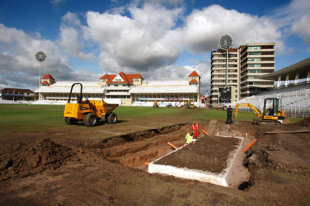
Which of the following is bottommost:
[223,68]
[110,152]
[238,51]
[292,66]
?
[110,152]

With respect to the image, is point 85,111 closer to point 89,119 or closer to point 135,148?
point 89,119

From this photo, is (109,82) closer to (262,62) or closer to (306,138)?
(262,62)

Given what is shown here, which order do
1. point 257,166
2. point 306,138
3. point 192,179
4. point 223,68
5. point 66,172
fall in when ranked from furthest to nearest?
point 223,68 < point 306,138 < point 257,166 < point 192,179 < point 66,172

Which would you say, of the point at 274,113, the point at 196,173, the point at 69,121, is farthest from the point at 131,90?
→ the point at 196,173

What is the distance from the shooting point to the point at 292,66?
134 ft

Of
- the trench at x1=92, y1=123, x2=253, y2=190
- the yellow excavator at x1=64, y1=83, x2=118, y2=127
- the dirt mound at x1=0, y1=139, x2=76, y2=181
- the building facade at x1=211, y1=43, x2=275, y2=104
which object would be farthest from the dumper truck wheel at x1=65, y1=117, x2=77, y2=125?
the building facade at x1=211, y1=43, x2=275, y2=104

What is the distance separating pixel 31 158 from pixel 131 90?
78613 mm

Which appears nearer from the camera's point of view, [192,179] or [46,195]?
[46,195]

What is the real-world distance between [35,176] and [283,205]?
18.8 ft

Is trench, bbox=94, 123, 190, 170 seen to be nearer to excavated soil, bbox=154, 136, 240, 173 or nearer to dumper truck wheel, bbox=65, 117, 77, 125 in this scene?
excavated soil, bbox=154, 136, 240, 173

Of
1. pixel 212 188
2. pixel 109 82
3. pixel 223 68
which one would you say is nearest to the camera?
pixel 212 188

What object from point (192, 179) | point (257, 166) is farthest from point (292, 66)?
point (192, 179)

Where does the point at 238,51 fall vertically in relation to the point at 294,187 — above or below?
above

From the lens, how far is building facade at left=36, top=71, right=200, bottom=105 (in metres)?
77.8
